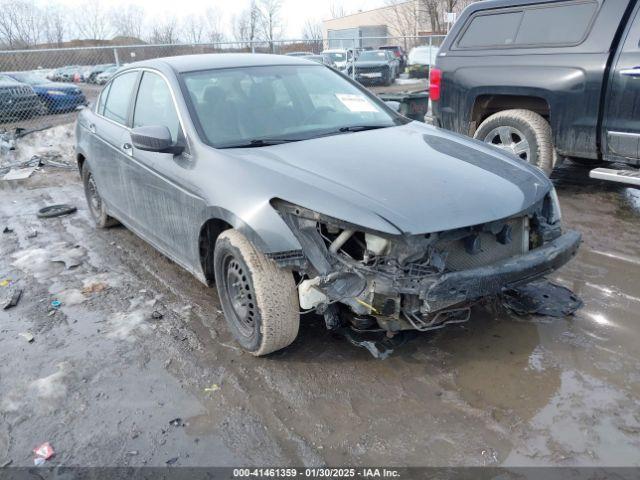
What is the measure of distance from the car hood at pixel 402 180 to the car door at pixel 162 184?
0.51m

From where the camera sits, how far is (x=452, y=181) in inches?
116

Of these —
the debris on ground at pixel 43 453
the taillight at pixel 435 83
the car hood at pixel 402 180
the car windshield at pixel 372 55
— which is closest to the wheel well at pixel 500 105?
the taillight at pixel 435 83

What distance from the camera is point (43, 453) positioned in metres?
2.56

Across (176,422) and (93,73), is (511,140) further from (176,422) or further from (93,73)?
(93,73)

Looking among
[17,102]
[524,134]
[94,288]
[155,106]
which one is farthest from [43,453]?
[17,102]

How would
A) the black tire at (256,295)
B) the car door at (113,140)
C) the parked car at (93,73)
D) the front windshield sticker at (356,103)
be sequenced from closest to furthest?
1. the black tire at (256,295)
2. the front windshield sticker at (356,103)
3. the car door at (113,140)
4. the parked car at (93,73)

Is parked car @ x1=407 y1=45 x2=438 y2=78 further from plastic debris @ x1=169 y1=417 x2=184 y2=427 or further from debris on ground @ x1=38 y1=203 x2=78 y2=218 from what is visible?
plastic debris @ x1=169 y1=417 x2=184 y2=427

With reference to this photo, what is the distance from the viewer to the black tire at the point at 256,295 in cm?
290

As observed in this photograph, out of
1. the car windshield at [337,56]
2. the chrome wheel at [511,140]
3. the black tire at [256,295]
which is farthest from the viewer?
the car windshield at [337,56]

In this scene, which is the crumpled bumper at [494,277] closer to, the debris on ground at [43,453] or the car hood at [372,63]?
the debris on ground at [43,453]

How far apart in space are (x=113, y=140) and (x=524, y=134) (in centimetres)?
417

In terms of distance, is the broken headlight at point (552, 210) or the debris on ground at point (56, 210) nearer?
the broken headlight at point (552, 210)

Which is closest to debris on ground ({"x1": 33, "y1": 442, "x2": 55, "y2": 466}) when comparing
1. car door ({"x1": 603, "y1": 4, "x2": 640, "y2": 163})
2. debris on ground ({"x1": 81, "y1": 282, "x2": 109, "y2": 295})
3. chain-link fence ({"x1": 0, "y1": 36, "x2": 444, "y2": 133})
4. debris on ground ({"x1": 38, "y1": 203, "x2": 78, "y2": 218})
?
debris on ground ({"x1": 81, "y1": 282, "x2": 109, "y2": 295})

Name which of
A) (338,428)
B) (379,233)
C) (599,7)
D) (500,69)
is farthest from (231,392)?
(599,7)
